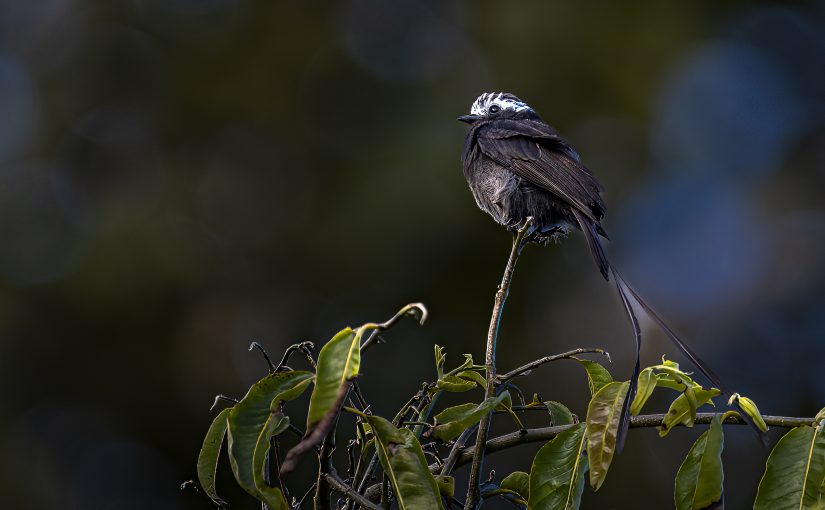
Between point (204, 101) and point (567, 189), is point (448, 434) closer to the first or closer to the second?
point (567, 189)

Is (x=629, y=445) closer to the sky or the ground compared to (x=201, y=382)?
closer to the ground

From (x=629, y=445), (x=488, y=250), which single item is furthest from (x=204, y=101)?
(x=629, y=445)

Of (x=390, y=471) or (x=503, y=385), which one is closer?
(x=390, y=471)

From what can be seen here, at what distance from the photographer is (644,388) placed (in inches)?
69.5

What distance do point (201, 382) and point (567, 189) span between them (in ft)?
18.1

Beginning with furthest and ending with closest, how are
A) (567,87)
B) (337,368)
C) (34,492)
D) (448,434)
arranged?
(567,87) → (34,492) → (448,434) → (337,368)

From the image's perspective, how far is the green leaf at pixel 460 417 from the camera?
1.74 metres

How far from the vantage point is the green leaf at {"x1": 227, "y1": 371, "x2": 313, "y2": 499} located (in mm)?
1663

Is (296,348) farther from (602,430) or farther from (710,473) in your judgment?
(710,473)

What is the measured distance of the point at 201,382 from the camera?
341 inches

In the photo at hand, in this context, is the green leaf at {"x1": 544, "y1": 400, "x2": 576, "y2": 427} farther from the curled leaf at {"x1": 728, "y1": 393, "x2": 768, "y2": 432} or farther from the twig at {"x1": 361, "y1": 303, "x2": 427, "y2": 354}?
the twig at {"x1": 361, "y1": 303, "x2": 427, "y2": 354}

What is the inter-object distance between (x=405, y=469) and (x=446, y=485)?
19cm

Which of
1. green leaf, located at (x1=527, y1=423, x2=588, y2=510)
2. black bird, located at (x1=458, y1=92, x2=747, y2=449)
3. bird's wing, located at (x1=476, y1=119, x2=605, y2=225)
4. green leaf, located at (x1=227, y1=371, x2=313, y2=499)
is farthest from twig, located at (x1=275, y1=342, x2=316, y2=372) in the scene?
bird's wing, located at (x1=476, y1=119, x2=605, y2=225)

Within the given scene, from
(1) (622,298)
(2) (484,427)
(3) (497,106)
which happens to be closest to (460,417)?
(2) (484,427)
